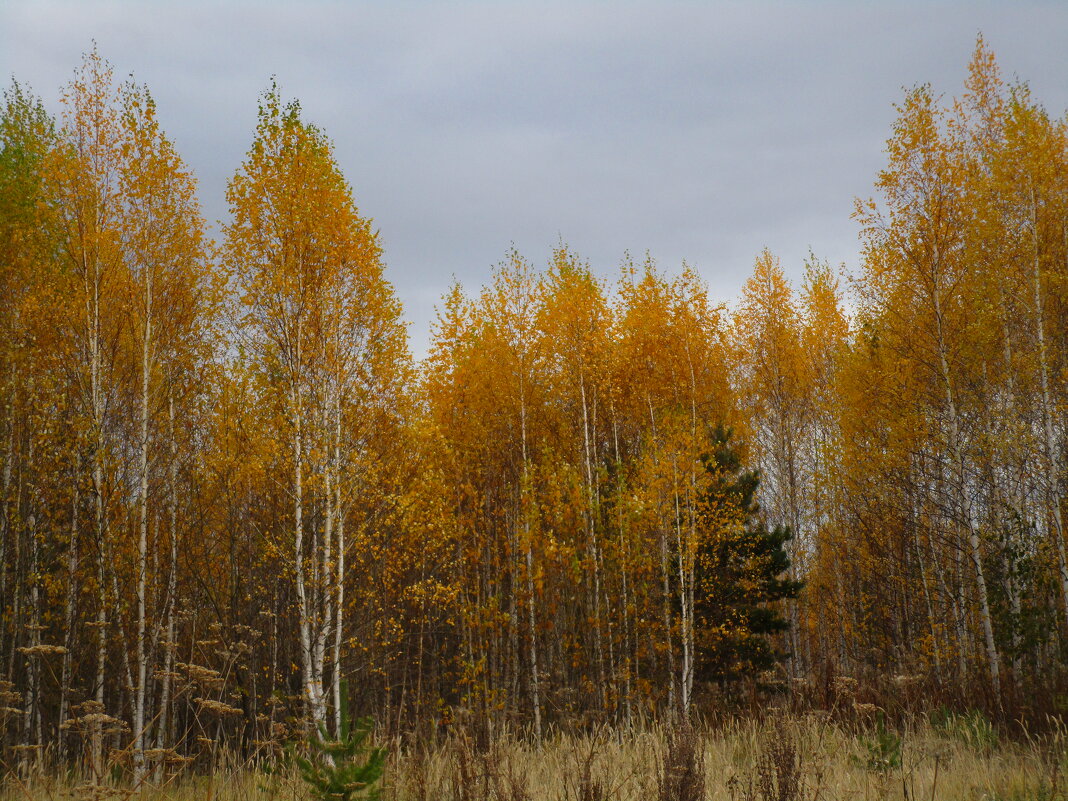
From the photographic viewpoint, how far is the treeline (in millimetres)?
11609

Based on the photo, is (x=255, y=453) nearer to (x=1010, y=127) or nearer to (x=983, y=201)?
(x=983, y=201)

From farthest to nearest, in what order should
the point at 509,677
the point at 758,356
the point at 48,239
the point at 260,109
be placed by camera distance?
1. the point at 758,356
2. the point at 509,677
3. the point at 48,239
4. the point at 260,109

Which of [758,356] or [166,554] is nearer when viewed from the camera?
[166,554]

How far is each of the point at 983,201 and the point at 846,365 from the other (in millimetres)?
5557

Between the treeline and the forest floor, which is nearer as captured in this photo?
the forest floor

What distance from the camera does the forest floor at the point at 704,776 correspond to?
197 inches

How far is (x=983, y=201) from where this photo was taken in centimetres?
1430

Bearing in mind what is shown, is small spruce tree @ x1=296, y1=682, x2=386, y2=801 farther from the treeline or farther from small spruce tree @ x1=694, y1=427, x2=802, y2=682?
small spruce tree @ x1=694, y1=427, x2=802, y2=682

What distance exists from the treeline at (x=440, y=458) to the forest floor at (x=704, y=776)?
70.9 inches

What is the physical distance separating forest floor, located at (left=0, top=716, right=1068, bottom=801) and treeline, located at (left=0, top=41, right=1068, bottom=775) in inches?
70.9

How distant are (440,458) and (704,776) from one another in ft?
38.0

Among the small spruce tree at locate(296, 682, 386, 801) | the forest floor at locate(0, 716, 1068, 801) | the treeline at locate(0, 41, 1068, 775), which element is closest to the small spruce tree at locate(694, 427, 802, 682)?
the treeline at locate(0, 41, 1068, 775)

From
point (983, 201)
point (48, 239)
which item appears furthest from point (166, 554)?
point (983, 201)

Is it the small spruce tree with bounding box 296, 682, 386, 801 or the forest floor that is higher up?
the small spruce tree with bounding box 296, 682, 386, 801
